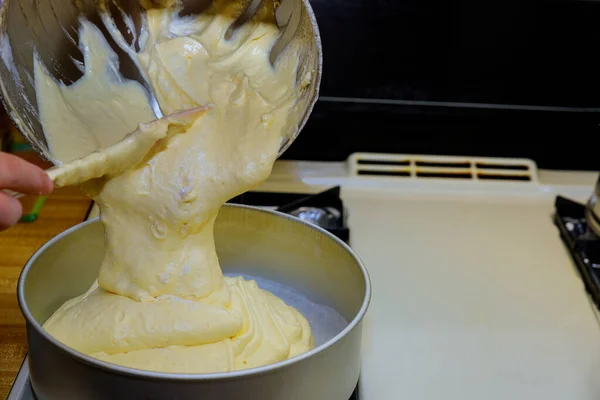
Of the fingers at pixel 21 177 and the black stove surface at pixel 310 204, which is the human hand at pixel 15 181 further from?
the black stove surface at pixel 310 204

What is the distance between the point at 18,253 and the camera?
35.7 inches

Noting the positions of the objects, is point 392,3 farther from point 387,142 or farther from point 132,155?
point 132,155

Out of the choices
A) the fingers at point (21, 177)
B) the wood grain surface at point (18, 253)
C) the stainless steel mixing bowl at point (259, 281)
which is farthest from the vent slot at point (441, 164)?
the fingers at point (21, 177)

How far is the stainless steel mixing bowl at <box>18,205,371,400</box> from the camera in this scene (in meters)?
0.50

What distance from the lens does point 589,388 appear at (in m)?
0.71

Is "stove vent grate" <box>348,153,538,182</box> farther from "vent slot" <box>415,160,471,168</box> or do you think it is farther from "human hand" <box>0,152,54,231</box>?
"human hand" <box>0,152,54,231</box>

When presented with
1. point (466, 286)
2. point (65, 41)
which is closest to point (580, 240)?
point (466, 286)

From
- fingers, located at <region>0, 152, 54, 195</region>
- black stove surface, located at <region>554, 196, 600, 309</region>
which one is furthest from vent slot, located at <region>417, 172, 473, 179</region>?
fingers, located at <region>0, 152, 54, 195</region>

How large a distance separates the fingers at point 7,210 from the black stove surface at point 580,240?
2.49 feet

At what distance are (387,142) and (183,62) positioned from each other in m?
0.56

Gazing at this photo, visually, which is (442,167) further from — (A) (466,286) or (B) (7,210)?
(B) (7,210)

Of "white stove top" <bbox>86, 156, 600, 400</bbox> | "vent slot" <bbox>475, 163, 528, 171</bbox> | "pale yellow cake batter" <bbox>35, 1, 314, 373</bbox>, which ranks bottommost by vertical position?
"white stove top" <bbox>86, 156, 600, 400</bbox>

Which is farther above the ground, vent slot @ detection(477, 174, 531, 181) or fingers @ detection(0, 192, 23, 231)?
fingers @ detection(0, 192, 23, 231)

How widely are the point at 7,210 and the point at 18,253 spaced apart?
19.9 inches
